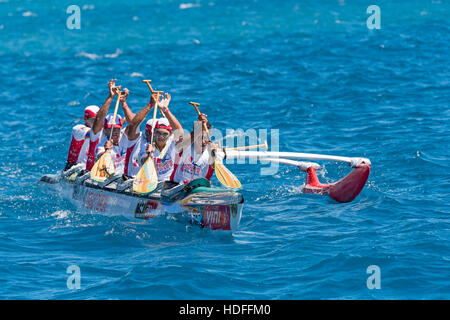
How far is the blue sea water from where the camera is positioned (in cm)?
1090

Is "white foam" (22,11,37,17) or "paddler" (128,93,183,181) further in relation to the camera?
"white foam" (22,11,37,17)

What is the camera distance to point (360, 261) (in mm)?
11086

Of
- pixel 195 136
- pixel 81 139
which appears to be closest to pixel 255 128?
pixel 81 139

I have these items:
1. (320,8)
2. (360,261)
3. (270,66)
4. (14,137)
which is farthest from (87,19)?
(360,261)

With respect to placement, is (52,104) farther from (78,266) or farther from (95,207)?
(78,266)

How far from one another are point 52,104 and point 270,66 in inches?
343

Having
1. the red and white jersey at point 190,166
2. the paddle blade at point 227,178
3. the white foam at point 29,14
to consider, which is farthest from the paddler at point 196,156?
the white foam at point 29,14

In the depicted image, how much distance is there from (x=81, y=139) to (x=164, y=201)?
371 cm

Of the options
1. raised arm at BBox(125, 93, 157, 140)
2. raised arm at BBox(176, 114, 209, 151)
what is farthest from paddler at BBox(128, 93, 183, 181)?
raised arm at BBox(125, 93, 157, 140)

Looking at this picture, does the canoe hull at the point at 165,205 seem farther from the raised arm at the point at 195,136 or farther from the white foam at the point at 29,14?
the white foam at the point at 29,14

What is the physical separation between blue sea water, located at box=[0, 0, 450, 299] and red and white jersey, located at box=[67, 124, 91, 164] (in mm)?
1087

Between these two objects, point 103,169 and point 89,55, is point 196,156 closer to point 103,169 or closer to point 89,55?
point 103,169

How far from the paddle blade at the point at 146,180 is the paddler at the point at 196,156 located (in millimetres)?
648

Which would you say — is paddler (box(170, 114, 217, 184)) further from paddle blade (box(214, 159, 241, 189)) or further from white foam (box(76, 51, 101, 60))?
white foam (box(76, 51, 101, 60))
